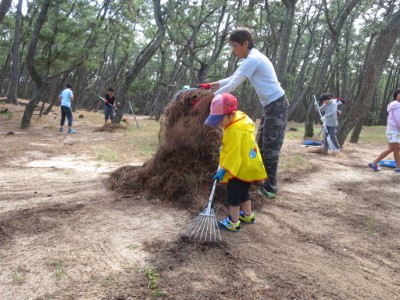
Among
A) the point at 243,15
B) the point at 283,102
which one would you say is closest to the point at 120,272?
the point at 283,102

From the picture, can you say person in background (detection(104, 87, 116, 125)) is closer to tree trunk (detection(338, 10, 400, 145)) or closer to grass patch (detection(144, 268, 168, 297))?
tree trunk (detection(338, 10, 400, 145))

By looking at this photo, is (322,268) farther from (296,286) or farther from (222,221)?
(222,221)

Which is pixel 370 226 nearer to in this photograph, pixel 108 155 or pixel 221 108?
pixel 221 108

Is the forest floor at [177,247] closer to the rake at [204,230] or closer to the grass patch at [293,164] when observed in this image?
the rake at [204,230]

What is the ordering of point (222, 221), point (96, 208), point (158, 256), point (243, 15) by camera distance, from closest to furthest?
point (158, 256)
point (222, 221)
point (96, 208)
point (243, 15)

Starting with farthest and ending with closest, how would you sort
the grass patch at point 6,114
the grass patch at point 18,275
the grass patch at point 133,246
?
the grass patch at point 6,114 → the grass patch at point 133,246 → the grass patch at point 18,275

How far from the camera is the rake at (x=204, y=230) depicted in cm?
338

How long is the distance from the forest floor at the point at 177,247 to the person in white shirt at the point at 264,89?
633 mm

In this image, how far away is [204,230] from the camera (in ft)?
11.6

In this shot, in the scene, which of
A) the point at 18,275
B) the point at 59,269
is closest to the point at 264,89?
the point at 59,269

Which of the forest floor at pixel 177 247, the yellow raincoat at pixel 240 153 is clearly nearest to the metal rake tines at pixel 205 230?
the forest floor at pixel 177 247

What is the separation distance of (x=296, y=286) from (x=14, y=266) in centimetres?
220

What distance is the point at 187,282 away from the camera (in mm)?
2711

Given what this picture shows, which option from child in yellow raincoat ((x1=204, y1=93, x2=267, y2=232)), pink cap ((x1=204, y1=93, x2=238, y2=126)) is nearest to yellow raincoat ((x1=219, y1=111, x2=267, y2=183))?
child in yellow raincoat ((x1=204, y1=93, x2=267, y2=232))
